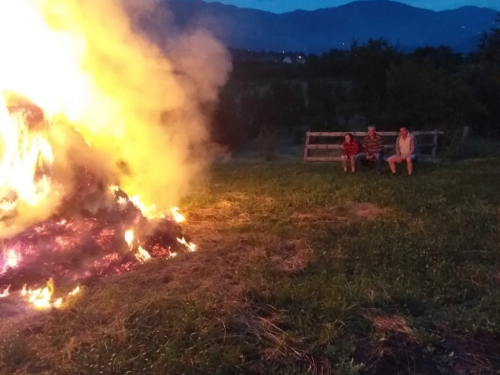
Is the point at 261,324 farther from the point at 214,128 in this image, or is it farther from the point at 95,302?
the point at 214,128

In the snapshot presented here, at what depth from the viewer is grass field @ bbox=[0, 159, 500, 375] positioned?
4.49m

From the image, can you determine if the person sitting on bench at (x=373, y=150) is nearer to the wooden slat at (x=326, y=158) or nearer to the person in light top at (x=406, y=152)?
the person in light top at (x=406, y=152)

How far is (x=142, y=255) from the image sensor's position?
7.14m

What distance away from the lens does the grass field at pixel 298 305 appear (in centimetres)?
449

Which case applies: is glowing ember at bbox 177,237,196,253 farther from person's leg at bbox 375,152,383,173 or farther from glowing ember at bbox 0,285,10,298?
person's leg at bbox 375,152,383,173

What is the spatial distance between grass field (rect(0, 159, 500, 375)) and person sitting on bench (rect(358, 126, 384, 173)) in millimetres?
3717

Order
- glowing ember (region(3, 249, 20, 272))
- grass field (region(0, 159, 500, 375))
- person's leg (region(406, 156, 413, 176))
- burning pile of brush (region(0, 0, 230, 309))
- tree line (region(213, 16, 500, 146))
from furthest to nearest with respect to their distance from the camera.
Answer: tree line (region(213, 16, 500, 146)) < person's leg (region(406, 156, 413, 176)) < burning pile of brush (region(0, 0, 230, 309)) < glowing ember (region(3, 249, 20, 272)) < grass field (region(0, 159, 500, 375))

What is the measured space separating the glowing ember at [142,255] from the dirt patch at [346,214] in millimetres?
2580

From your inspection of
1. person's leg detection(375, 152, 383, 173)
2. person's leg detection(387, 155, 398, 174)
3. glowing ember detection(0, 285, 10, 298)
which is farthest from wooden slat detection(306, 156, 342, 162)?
glowing ember detection(0, 285, 10, 298)

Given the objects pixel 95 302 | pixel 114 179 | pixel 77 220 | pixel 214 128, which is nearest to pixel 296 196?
pixel 114 179

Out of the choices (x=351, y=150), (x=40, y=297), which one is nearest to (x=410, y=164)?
(x=351, y=150)

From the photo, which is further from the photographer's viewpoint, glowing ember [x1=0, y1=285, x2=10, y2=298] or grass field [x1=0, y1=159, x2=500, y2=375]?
glowing ember [x1=0, y1=285, x2=10, y2=298]

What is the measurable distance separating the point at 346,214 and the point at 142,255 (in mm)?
3442

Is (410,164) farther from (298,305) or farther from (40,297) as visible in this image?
(40,297)
